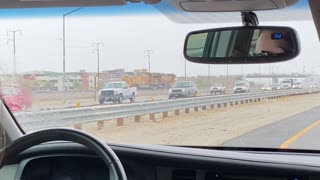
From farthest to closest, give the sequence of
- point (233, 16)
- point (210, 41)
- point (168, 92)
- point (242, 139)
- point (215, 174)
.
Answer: point (168, 92) → point (242, 139) → point (215, 174) → point (233, 16) → point (210, 41)

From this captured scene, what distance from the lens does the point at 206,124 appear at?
17.4 feet

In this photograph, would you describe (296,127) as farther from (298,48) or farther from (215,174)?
(298,48)

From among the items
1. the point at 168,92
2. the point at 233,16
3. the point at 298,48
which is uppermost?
the point at 233,16

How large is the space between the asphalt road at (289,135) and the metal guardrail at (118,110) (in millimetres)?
273

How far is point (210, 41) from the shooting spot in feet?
11.0

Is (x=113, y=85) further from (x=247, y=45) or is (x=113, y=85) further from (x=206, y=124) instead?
(x=247, y=45)

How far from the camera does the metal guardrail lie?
4.89 meters

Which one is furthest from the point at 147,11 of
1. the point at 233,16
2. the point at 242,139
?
the point at 242,139

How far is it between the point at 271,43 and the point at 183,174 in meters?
1.50

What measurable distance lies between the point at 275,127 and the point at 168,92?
1046 millimetres

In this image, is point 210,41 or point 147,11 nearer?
point 210,41

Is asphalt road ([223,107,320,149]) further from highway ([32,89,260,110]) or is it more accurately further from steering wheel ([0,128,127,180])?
steering wheel ([0,128,127,180])

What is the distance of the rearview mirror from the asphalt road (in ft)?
4.79

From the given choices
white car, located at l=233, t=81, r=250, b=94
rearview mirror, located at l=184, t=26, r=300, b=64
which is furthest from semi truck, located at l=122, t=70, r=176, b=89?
rearview mirror, located at l=184, t=26, r=300, b=64
